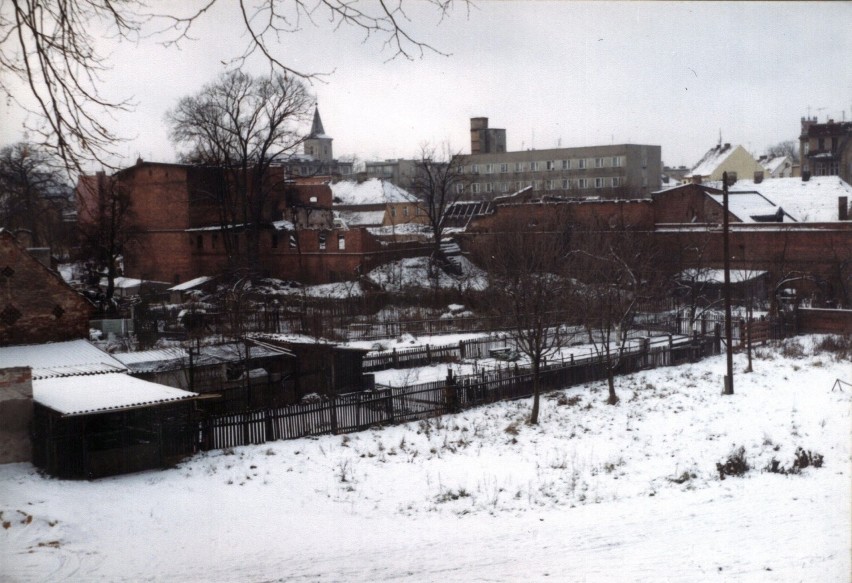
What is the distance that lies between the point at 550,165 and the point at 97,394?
7609 centimetres

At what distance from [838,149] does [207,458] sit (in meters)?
62.7

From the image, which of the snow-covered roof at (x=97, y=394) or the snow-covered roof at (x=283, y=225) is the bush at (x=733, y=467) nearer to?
the snow-covered roof at (x=97, y=394)

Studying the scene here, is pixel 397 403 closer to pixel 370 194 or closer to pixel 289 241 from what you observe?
pixel 289 241

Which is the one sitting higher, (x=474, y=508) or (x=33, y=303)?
(x=33, y=303)

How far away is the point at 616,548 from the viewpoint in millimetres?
9266

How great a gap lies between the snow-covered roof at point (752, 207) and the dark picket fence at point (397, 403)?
2408 centimetres

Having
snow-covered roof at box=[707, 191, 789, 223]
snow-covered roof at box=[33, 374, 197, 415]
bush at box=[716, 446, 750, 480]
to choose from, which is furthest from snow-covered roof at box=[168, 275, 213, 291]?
bush at box=[716, 446, 750, 480]

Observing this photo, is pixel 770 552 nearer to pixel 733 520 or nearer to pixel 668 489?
pixel 733 520

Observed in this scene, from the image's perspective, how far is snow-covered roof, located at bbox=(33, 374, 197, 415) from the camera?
12.8 metres

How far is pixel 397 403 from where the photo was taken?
63.6 feet

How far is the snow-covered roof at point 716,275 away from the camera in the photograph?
4031cm

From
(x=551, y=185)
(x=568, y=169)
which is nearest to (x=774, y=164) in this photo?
(x=568, y=169)

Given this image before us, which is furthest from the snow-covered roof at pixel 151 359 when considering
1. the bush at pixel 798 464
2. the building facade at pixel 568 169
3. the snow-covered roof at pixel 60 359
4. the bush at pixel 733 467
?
the building facade at pixel 568 169

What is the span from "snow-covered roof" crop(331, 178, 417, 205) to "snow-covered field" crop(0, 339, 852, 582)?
54742mm
